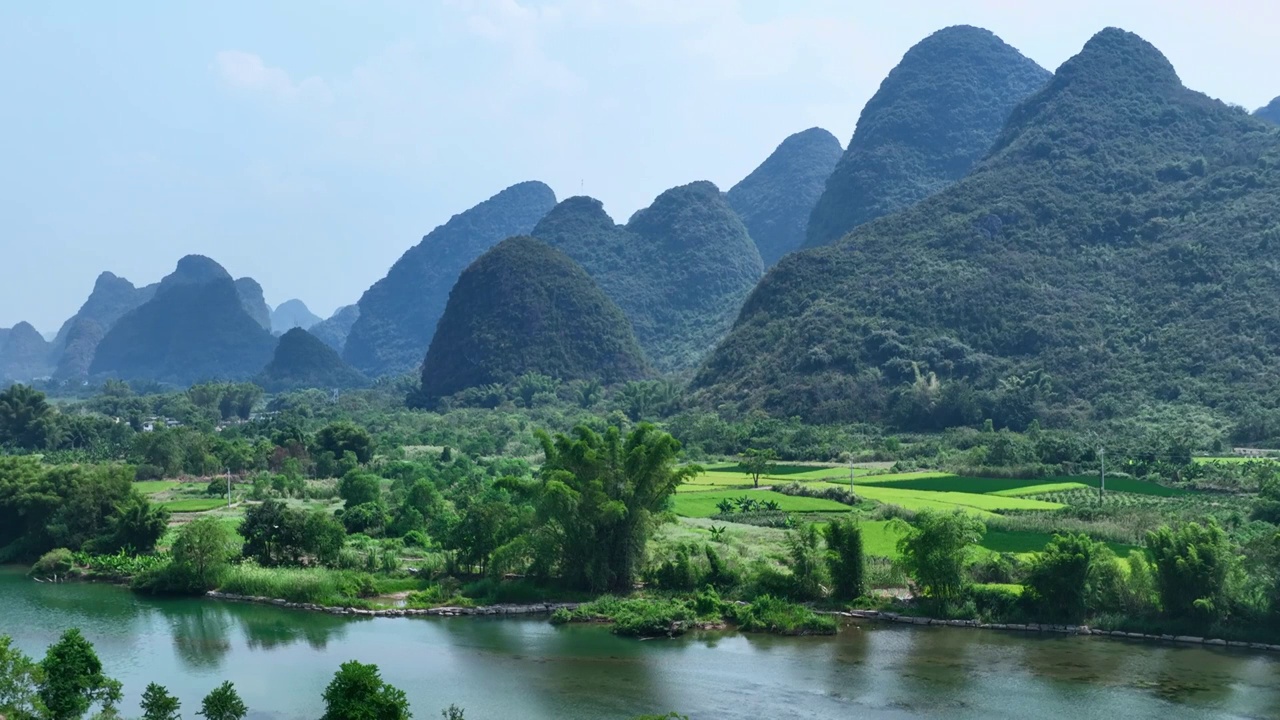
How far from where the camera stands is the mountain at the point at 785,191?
157875 millimetres

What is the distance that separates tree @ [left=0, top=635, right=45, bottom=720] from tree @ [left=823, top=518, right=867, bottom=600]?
53.7 feet

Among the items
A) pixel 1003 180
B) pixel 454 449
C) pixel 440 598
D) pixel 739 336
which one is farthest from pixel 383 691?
pixel 1003 180

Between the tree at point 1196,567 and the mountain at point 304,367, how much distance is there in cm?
12799

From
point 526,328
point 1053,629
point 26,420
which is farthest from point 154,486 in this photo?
point 526,328

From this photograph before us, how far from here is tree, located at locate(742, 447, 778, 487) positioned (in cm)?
4618

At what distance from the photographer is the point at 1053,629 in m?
24.4

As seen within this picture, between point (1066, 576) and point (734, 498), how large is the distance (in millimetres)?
16884

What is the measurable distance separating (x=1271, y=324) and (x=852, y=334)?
23.8m

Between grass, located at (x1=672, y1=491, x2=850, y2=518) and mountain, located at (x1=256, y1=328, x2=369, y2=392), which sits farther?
mountain, located at (x1=256, y1=328, x2=369, y2=392)

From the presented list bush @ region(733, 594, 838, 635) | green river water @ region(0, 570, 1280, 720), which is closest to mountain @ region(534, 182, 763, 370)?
bush @ region(733, 594, 838, 635)

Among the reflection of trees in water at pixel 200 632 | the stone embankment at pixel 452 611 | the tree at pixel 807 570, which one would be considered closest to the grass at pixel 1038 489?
the tree at pixel 807 570

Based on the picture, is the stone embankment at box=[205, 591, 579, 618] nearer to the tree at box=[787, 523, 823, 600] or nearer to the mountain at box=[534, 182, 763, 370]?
the tree at box=[787, 523, 823, 600]

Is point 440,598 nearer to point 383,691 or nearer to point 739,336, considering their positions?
point 383,691

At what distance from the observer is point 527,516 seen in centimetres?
2833
